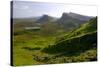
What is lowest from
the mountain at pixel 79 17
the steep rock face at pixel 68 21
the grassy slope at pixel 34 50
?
the grassy slope at pixel 34 50

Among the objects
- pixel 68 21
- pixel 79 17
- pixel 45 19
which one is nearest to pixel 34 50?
pixel 45 19

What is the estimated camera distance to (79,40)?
7.32ft

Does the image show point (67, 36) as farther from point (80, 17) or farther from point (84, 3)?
point (84, 3)

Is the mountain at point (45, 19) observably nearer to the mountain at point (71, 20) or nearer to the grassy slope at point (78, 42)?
the mountain at point (71, 20)

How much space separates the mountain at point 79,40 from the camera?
2154 mm

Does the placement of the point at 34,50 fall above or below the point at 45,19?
below

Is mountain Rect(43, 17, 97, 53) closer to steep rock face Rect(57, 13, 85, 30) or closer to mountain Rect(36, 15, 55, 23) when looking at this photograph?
steep rock face Rect(57, 13, 85, 30)

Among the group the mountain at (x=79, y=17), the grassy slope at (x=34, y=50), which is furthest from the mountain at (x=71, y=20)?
the grassy slope at (x=34, y=50)

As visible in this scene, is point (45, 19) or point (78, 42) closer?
point (45, 19)

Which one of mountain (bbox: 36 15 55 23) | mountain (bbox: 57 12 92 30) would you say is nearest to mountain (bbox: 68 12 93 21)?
mountain (bbox: 57 12 92 30)

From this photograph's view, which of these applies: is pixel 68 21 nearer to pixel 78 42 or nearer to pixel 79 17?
pixel 79 17

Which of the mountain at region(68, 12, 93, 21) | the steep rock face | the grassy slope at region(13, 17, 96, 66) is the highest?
the mountain at region(68, 12, 93, 21)

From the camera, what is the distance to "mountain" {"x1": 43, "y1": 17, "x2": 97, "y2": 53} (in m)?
2.15
